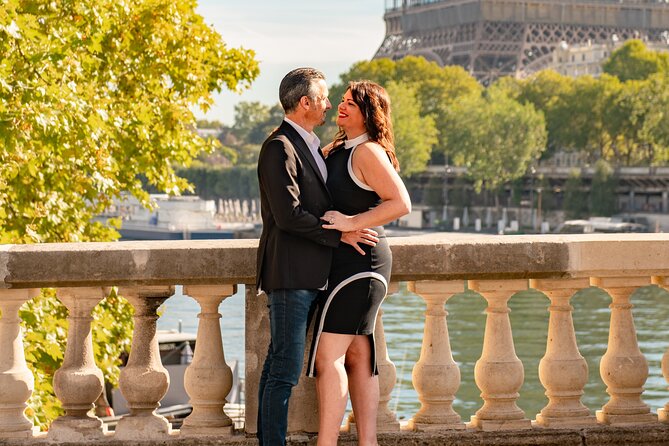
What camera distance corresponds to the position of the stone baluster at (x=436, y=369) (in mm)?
5973

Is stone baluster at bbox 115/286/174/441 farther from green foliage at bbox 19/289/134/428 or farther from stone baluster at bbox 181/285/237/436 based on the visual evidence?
green foliage at bbox 19/289/134/428

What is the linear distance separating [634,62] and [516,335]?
70942mm

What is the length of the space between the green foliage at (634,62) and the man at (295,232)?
10692cm

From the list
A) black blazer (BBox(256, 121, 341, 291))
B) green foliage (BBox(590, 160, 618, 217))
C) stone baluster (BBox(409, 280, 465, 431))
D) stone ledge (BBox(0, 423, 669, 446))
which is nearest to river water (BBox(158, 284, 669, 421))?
stone ledge (BBox(0, 423, 669, 446))

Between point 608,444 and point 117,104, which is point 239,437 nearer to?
point 608,444

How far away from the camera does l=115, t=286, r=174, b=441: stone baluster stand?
5.85 metres

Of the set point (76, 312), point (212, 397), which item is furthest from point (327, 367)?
point (76, 312)

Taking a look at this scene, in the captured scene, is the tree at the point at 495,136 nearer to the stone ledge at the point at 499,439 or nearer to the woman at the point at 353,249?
the stone ledge at the point at 499,439

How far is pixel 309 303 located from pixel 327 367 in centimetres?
27

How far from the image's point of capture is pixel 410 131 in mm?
105875

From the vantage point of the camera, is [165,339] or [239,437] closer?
[239,437]

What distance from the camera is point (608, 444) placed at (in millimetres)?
A: 6086

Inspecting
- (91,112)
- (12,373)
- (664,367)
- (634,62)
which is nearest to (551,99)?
(634,62)

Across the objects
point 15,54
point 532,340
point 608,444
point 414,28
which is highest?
point 414,28
